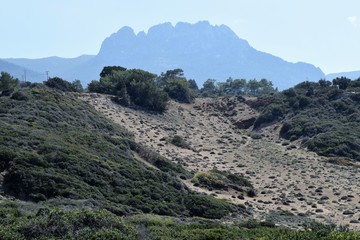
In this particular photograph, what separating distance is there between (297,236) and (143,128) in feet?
143

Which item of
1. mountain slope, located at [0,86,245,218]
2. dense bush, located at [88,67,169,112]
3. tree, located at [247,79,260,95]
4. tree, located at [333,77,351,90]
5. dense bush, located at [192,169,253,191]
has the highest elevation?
tree, located at [333,77,351,90]

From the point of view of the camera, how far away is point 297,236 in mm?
14148

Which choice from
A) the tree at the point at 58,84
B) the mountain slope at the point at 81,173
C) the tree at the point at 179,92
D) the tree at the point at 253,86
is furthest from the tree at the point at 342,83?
the mountain slope at the point at 81,173

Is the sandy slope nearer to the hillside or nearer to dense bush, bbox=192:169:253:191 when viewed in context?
the hillside

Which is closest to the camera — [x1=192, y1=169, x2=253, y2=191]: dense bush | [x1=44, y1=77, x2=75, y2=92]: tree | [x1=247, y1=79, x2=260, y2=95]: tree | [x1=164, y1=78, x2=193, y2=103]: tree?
[x1=192, y1=169, x2=253, y2=191]: dense bush

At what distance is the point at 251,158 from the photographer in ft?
168

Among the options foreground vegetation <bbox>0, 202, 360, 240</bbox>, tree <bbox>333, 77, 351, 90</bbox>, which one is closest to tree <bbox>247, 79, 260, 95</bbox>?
tree <bbox>333, 77, 351, 90</bbox>

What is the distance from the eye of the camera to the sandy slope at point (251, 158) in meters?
33.0

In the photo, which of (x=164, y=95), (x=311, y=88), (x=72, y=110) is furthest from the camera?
(x=311, y=88)

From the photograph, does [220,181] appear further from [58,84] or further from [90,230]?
[58,84]

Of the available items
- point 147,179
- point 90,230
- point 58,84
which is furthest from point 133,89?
point 90,230

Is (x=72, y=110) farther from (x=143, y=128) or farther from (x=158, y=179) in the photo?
(x=158, y=179)

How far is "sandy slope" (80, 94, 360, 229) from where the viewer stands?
33031 millimetres

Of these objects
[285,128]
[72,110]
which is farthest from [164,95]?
[72,110]
